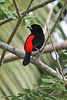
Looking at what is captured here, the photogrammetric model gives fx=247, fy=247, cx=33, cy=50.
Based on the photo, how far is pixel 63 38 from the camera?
13.1ft

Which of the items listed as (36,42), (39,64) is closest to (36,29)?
(36,42)

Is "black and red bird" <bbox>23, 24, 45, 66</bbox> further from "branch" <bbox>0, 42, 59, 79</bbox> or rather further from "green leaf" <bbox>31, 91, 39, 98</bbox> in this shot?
"green leaf" <bbox>31, 91, 39, 98</bbox>

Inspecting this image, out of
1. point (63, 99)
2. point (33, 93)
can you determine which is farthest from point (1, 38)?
point (63, 99)

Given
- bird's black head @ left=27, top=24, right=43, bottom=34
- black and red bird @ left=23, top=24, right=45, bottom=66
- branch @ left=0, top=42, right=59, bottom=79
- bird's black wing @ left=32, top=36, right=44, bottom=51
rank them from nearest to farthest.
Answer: branch @ left=0, top=42, right=59, bottom=79 < black and red bird @ left=23, top=24, right=45, bottom=66 < bird's black wing @ left=32, top=36, right=44, bottom=51 < bird's black head @ left=27, top=24, right=43, bottom=34

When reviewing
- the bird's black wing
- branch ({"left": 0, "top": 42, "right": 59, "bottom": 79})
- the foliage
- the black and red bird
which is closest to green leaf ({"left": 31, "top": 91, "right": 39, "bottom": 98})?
the foliage

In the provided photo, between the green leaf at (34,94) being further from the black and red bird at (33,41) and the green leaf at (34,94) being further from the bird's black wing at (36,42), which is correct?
the bird's black wing at (36,42)

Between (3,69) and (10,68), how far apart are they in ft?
0.33

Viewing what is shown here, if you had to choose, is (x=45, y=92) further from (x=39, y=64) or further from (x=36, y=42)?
(x=36, y=42)

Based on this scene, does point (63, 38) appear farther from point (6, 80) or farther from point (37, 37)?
point (6, 80)

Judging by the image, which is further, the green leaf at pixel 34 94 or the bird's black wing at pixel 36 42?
the bird's black wing at pixel 36 42

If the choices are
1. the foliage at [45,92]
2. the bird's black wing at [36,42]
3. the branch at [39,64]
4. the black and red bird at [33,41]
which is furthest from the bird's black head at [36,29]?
the foliage at [45,92]

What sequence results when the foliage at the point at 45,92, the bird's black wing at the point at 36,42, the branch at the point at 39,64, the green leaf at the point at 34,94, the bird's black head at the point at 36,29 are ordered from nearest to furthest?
the foliage at the point at 45,92, the green leaf at the point at 34,94, the branch at the point at 39,64, the bird's black wing at the point at 36,42, the bird's black head at the point at 36,29

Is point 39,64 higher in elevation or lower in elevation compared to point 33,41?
lower

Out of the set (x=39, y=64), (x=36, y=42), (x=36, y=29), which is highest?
(x=36, y=29)
